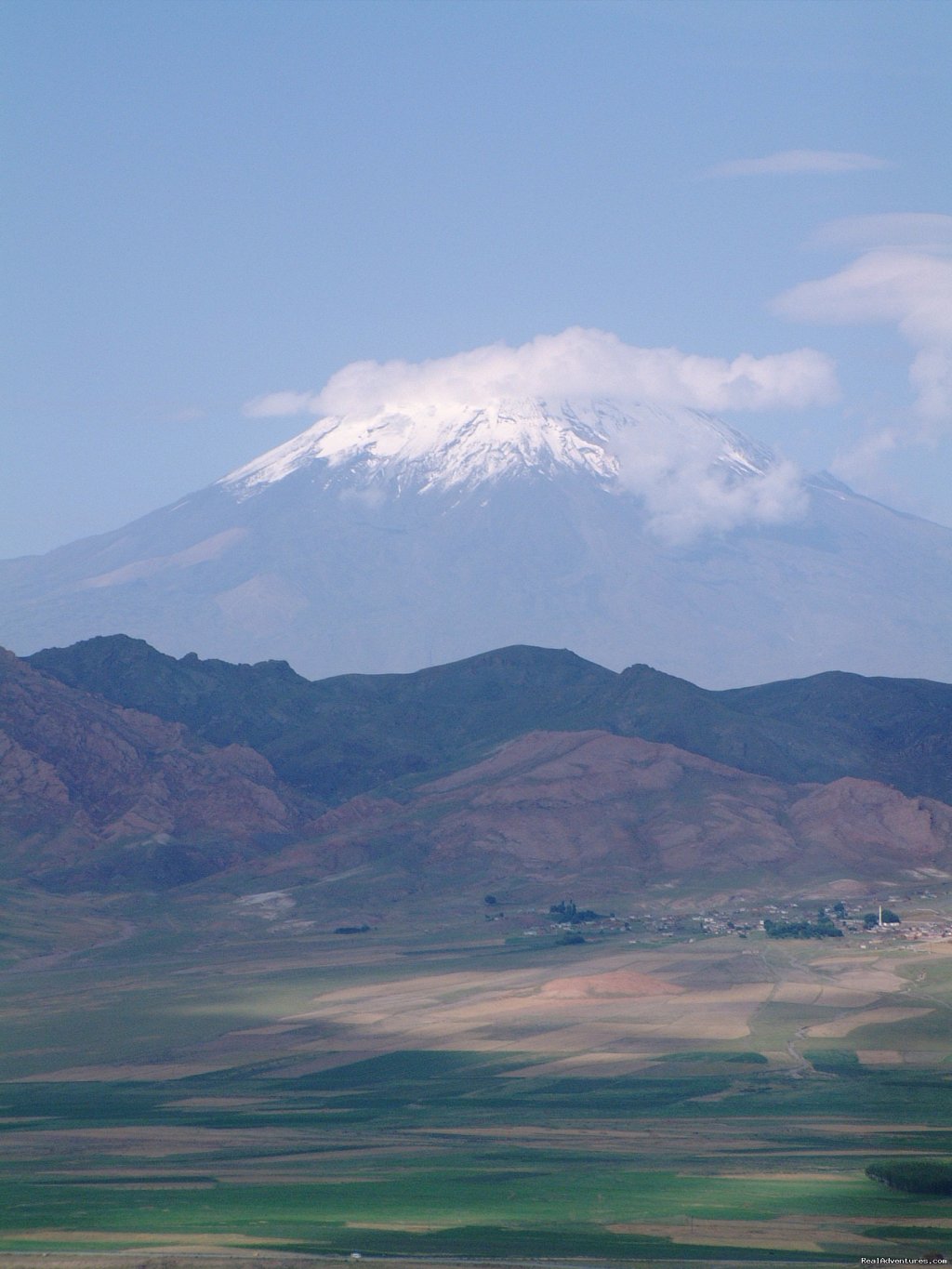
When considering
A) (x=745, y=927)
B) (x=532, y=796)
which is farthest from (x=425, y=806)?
(x=745, y=927)

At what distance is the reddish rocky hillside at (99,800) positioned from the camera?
586 ft

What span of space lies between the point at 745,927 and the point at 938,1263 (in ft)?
318

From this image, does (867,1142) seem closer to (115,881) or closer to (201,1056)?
(201,1056)

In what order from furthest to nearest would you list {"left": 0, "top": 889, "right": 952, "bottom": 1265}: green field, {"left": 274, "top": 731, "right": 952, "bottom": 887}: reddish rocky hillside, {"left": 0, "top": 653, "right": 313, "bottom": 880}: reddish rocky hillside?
{"left": 0, "top": 653, "right": 313, "bottom": 880}: reddish rocky hillside, {"left": 274, "top": 731, "right": 952, "bottom": 887}: reddish rocky hillside, {"left": 0, "top": 889, "right": 952, "bottom": 1265}: green field

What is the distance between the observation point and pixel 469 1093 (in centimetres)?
8438

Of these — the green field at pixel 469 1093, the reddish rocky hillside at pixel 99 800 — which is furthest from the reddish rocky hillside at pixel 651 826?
the green field at pixel 469 1093

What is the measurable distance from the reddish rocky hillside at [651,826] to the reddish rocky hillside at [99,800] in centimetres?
955

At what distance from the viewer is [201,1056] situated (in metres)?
97.2

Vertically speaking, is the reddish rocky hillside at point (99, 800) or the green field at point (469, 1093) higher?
the reddish rocky hillside at point (99, 800)

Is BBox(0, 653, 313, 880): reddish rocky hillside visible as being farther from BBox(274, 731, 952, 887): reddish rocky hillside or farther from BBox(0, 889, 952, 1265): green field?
BBox(0, 889, 952, 1265): green field

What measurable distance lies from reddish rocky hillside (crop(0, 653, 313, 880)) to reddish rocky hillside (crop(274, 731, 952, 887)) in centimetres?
955

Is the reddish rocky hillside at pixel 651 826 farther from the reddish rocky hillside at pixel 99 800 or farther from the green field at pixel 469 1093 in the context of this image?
the green field at pixel 469 1093

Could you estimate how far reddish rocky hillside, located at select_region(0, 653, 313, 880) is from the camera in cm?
17850

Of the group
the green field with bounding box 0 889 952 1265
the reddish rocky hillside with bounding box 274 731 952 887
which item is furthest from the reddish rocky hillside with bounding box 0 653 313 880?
the green field with bounding box 0 889 952 1265
